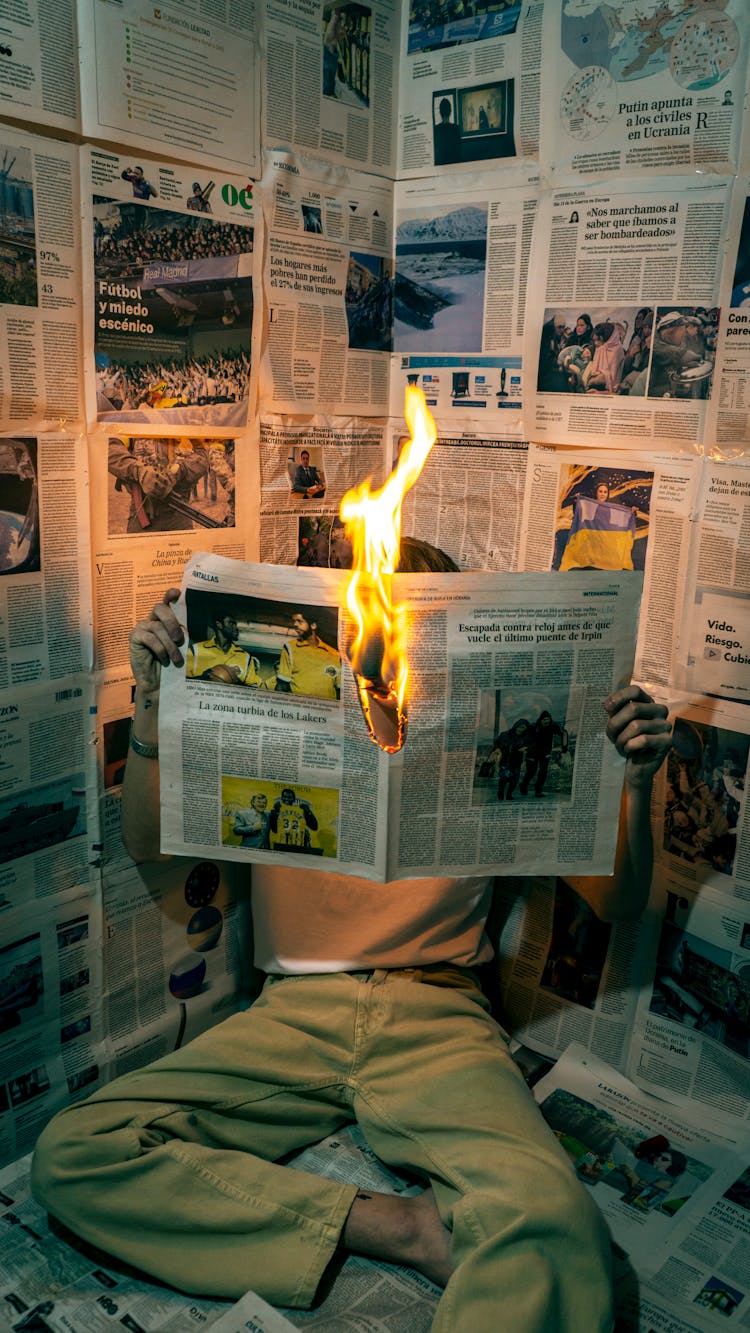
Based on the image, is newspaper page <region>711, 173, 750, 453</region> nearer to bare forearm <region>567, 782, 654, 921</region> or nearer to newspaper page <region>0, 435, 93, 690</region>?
bare forearm <region>567, 782, 654, 921</region>

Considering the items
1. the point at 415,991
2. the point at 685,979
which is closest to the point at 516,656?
the point at 415,991

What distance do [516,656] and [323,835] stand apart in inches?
12.3

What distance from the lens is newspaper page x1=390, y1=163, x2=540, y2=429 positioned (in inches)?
58.3

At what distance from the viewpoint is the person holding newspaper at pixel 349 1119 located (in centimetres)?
105

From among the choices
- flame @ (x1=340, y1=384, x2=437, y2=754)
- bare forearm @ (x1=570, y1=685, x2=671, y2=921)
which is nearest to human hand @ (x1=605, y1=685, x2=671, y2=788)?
bare forearm @ (x1=570, y1=685, x2=671, y2=921)

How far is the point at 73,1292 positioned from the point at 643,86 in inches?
65.2

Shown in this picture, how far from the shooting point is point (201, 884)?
61.6 inches

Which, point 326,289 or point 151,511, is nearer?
point 151,511

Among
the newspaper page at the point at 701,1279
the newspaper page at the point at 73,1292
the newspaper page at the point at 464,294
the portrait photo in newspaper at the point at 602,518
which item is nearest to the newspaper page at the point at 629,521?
the portrait photo in newspaper at the point at 602,518

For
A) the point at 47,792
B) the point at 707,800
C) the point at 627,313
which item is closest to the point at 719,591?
the point at 707,800

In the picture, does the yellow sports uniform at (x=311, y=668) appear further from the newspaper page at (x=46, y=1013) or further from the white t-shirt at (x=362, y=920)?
the newspaper page at (x=46, y=1013)

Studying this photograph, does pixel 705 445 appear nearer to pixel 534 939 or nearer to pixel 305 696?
pixel 305 696

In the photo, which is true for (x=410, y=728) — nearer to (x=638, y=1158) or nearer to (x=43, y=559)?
(x=43, y=559)

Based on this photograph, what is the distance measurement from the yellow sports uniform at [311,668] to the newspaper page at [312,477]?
462 mm
